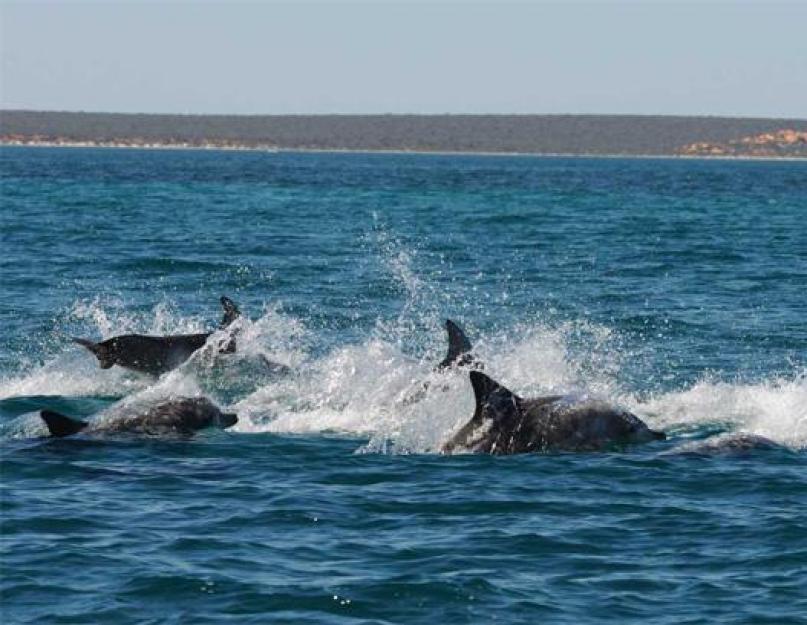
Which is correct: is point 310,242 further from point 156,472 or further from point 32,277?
point 156,472

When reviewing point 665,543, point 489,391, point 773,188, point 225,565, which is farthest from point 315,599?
point 773,188

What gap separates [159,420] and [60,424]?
119 centimetres

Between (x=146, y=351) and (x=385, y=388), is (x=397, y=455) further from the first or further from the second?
(x=146, y=351)

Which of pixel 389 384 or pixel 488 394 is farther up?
pixel 488 394

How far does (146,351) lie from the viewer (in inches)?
888

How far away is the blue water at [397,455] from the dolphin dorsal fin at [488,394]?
0.72 metres

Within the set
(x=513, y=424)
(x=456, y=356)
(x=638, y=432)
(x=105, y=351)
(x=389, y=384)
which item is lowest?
(x=105, y=351)

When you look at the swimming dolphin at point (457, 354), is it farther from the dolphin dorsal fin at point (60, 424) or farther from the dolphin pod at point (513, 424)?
the dolphin dorsal fin at point (60, 424)

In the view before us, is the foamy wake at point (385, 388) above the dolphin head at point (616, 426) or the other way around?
the other way around

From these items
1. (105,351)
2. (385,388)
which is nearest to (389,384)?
(385,388)

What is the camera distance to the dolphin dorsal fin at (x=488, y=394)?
56.4ft

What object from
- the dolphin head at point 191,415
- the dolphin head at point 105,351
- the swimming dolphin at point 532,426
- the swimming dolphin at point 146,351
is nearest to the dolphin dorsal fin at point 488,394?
the swimming dolphin at point 532,426

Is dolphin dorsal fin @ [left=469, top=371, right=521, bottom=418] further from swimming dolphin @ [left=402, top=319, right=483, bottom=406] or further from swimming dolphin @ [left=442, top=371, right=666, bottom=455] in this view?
swimming dolphin @ [left=402, top=319, right=483, bottom=406]

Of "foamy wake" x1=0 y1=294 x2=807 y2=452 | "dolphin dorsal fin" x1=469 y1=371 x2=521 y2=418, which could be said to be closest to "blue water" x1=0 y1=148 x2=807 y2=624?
"foamy wake" x1=0 y1=294 x2=807 y2=452
